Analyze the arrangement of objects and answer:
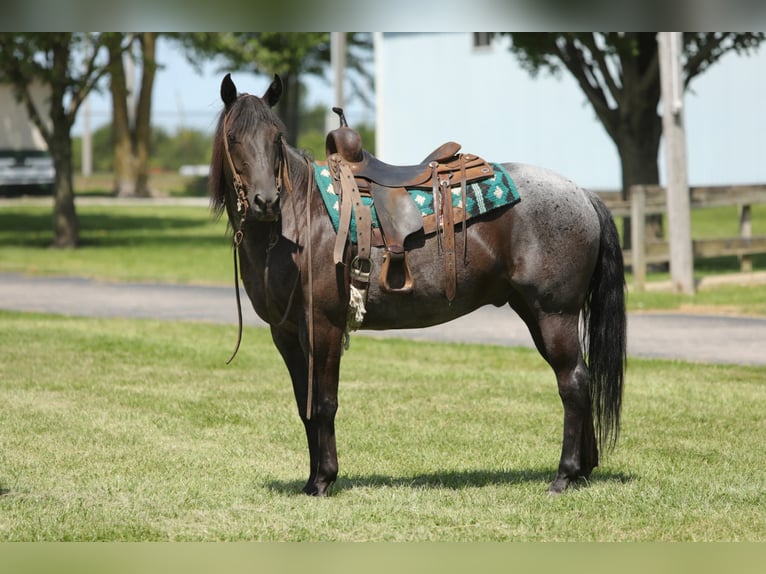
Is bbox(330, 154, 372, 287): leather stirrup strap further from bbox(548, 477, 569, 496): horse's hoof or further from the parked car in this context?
the parked car

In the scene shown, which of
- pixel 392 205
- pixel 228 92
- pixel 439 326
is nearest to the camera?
pixel 228 92

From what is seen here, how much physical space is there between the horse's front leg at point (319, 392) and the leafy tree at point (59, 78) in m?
20.8

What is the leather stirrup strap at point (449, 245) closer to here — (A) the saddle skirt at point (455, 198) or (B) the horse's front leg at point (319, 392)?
(A) the saddle skirt at point (455, 198)

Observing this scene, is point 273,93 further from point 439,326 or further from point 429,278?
point 439,326

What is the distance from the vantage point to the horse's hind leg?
262 inches

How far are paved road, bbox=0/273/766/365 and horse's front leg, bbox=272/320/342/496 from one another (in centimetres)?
Answer: 642

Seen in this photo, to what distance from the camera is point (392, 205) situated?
650 cm

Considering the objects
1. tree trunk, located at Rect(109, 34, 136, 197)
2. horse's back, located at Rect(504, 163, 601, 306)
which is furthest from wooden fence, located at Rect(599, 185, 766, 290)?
tree trunk, located at Rect(109, 34, 136, 197)

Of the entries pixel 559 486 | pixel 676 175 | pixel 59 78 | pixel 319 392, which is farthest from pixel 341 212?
pixel 59 78

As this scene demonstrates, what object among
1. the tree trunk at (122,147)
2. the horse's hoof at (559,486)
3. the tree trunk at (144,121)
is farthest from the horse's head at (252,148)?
the tree trunk at (144,121)

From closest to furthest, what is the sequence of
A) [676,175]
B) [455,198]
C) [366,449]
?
[455,198]
[366,449]
[676,175]

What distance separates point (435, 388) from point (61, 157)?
19.3 meters

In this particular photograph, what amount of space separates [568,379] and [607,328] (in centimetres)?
42
